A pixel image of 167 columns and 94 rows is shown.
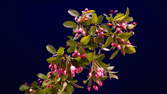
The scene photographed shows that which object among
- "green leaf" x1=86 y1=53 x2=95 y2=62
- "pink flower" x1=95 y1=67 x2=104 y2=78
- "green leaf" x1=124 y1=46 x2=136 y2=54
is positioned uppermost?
"green leaf" x1=124 y1=46 x2=136 y2=54

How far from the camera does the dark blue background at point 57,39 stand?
6.05ft

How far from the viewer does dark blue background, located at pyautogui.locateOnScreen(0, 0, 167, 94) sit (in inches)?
72.6

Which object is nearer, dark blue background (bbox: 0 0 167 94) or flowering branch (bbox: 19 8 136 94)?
flowering branch (bbox: 19 8 136 94)

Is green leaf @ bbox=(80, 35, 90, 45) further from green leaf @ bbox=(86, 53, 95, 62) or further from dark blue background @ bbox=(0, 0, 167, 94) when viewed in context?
dark blue background @ bbox=(0, 0, 167, 94)

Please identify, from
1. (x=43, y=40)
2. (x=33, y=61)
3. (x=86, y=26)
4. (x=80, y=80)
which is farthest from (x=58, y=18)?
(x=86, y=26)

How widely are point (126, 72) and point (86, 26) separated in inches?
40.6

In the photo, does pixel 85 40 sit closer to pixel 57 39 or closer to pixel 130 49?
pixel 130 49

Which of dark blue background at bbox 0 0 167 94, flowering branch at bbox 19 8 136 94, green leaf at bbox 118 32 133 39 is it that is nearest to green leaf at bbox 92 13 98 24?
flowering branch at bbox 19 8 136 94

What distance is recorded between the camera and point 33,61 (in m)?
1.89

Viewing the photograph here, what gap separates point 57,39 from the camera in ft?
6.17

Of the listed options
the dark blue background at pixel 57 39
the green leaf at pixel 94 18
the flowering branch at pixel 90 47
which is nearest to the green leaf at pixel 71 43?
the flowering branch at pixel 90 47

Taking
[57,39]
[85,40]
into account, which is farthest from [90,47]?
[57,39]

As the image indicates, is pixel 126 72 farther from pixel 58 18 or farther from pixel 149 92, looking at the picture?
pixel 58 18

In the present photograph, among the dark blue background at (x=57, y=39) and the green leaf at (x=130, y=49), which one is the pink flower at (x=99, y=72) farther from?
the dark blue background at (x=57, y=39)
